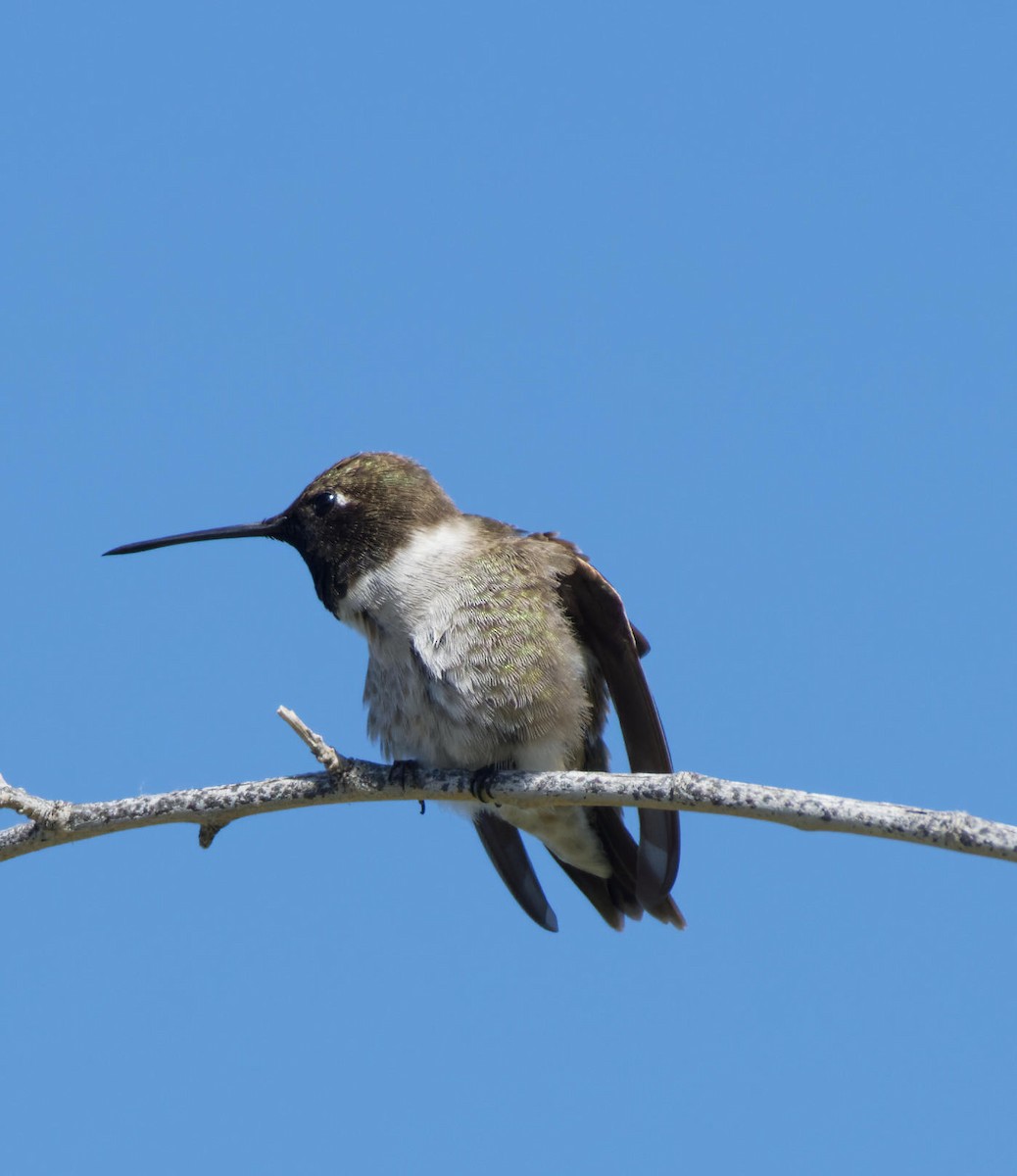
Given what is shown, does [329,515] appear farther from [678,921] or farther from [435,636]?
[678,921]

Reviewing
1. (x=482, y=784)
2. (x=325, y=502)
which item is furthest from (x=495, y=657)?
(x=325, y=502)

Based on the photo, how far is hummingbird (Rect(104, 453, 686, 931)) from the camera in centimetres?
529

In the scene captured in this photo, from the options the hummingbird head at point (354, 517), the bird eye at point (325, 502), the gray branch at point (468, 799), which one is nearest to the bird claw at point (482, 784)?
the gray branch at point (468, 799)

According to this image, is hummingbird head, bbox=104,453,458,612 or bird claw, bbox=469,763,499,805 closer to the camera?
bird claw, bbox=469,763,499,805

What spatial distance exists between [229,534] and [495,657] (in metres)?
1.63

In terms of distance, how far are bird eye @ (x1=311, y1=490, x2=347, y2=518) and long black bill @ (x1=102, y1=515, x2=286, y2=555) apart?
0.21 metres

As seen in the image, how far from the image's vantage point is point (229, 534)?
631 centimetres

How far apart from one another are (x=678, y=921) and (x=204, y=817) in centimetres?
221

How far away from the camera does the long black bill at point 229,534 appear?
6211 millimetres

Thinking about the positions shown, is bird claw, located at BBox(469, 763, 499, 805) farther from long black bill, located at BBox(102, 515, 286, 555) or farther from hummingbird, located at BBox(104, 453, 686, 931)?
long black bill, located at BBox(102, 515, 286, 555)

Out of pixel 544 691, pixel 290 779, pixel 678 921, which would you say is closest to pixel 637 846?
pixel 678 921

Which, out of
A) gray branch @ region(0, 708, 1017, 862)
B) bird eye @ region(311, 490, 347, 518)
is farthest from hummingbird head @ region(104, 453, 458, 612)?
gray branch @ region(0, 708, 1017, 862)

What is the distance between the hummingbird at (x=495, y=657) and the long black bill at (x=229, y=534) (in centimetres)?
1

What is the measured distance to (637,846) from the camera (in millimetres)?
5773
